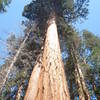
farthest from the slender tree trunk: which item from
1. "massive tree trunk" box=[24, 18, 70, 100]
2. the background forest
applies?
the background forest

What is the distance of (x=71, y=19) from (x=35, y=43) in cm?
336

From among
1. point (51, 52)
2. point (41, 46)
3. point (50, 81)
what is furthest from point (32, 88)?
point (41, 46)

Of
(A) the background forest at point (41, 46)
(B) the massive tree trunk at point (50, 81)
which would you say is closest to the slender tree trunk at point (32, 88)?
(B) the massive tree trunk at point (50, 81)

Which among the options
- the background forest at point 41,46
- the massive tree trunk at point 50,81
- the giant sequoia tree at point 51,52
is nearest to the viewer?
the massive tree trunk at point 50,81

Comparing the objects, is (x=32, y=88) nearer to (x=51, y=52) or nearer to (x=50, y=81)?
(x=50, y=81)

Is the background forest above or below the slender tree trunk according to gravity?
above

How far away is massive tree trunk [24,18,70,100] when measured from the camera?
5.19 meters

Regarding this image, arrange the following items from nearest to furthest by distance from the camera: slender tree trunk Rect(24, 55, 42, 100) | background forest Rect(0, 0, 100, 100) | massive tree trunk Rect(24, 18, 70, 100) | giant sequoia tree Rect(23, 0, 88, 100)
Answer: massive tree trunk Rect(24, 18, 70, 100)
giant sequoia tree Rect(23, 0, 88, 100)
slender tree trunk Rect(24, 55, 42, 100)
background forest Rect(0, 0, 100, 100)

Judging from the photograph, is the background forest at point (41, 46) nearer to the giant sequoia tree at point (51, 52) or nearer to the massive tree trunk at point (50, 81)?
the giant sequoia tree at point (51, 52)

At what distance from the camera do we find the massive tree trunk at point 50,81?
519cm

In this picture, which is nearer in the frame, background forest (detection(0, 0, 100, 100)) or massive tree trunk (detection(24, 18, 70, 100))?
massive tree trunk (detection(24, 18, 70, 100))

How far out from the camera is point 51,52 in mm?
7602

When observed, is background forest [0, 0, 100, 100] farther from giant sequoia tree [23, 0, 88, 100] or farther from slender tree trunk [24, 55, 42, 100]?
slender tree trunk [24, 55, 42, 100]

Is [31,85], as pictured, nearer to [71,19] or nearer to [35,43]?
[35,43]
